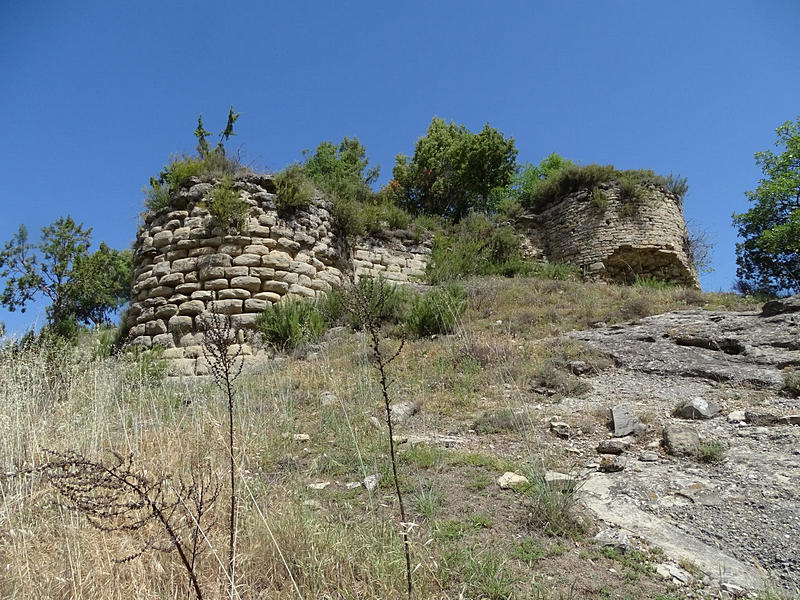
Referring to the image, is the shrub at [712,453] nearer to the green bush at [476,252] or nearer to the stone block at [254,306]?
the stone block at [254,306]

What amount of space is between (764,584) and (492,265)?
983 centimetres

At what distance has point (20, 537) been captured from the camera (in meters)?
2.14

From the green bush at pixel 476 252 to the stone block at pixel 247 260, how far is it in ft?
13.7


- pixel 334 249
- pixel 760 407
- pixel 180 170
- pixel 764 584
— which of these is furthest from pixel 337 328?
pixel 764 584

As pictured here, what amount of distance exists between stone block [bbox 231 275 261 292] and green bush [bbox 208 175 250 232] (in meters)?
0.86

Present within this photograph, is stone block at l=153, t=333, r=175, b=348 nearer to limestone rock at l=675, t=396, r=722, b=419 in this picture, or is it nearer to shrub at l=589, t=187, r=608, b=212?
limestone rock at l=675, t=396, r=722, b=419

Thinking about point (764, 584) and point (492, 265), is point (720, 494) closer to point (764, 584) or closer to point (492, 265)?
point (764, 584)

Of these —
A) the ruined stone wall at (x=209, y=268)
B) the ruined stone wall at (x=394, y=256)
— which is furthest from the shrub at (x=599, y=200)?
the ruined stone wall at (x=209, y=268)

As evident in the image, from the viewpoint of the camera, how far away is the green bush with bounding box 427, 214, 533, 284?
1105 centimetres

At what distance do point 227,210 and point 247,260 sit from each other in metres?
0.87

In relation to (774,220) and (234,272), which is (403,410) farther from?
(774,220)

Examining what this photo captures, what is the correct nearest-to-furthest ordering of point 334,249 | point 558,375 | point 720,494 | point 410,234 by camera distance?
point 720,494, point 558,375, point 334,249, point 410,234

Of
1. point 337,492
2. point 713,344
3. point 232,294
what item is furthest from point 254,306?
point 713,344

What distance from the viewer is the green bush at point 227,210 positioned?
7.80 metres
